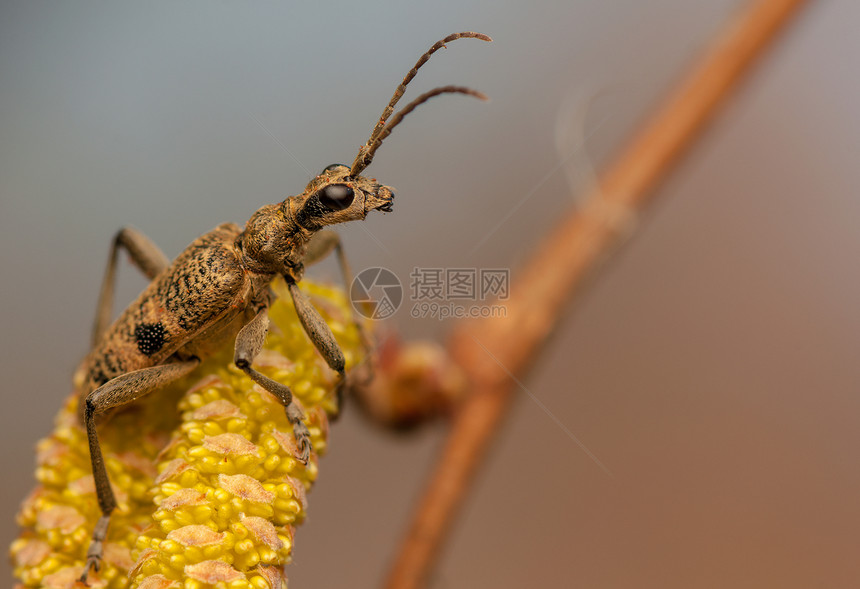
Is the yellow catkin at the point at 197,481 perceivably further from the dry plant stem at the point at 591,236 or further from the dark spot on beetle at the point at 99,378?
the dry plant stem at the point at 591,236

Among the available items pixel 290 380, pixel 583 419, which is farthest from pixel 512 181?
pixel 290 380

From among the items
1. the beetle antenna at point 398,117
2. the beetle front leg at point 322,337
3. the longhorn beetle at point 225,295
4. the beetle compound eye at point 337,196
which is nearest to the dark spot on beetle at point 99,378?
the longhorn beetle at point 225,295

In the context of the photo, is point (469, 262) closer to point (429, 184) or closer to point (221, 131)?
point (429, 184)

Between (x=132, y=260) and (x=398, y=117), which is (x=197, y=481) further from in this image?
(x=132, y=260)

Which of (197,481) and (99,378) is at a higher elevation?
(99,378)

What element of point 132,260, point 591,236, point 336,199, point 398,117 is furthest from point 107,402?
point 591,236

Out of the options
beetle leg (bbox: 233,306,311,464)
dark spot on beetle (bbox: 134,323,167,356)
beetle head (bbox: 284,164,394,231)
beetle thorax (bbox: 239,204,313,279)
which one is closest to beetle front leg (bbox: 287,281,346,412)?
beetle leg (bbox: 233,306,311,464)
